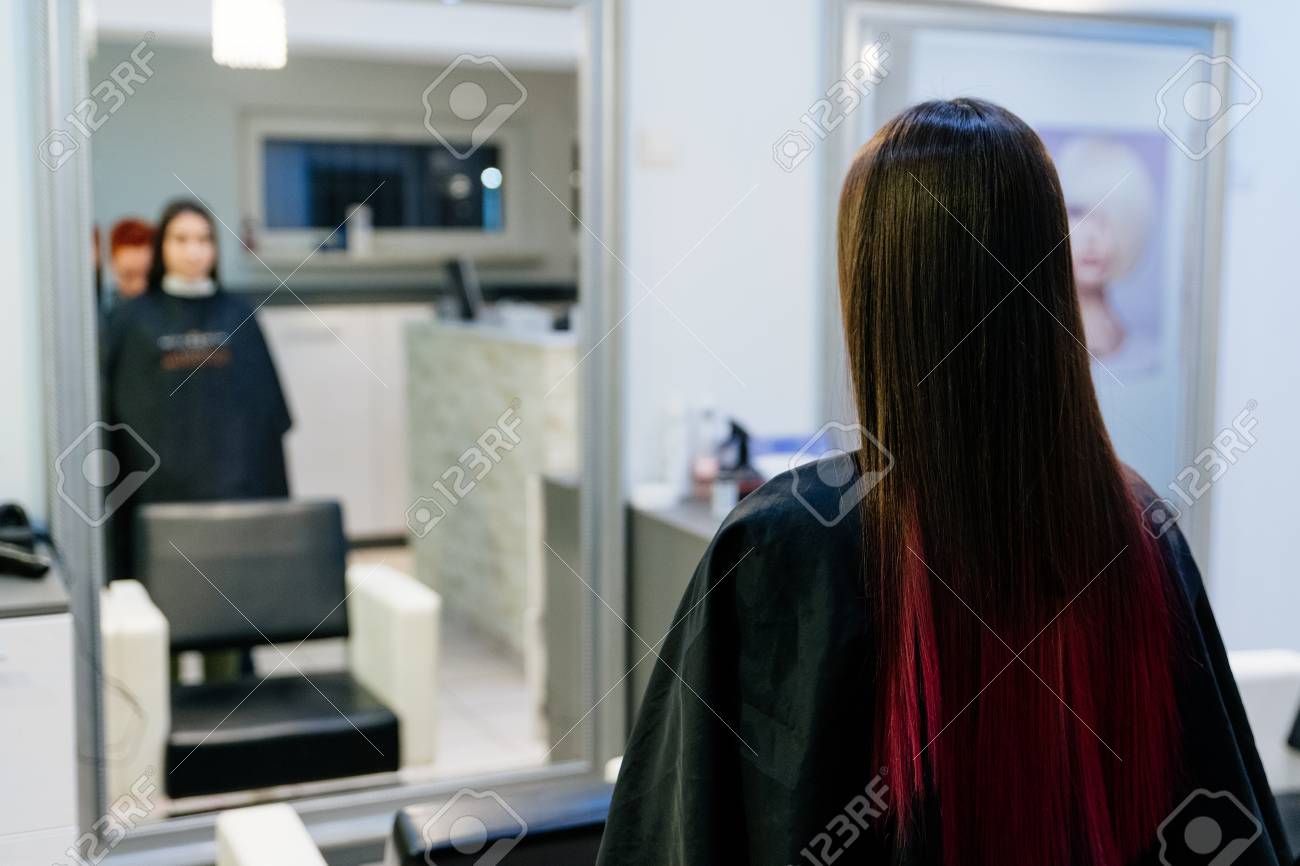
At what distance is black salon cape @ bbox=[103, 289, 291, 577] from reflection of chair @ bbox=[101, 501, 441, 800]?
4.2 inches

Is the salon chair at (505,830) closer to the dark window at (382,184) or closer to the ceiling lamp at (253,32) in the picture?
the ceiling lamp at (253,32)

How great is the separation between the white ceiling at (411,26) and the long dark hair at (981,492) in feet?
6.15

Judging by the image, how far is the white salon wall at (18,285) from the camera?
91.5 inches

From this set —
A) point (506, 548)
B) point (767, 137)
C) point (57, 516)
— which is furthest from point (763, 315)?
point (57, 516)

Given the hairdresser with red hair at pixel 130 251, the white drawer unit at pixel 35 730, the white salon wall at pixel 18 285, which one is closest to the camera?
the white drawer unit at pixel 35 730

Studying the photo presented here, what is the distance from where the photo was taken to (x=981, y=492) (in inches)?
37.9

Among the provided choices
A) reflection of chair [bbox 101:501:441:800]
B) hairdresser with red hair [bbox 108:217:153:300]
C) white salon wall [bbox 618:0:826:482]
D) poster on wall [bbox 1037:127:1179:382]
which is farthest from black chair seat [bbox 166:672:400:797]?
poster on wall [bbox 1037:127:1179:382]

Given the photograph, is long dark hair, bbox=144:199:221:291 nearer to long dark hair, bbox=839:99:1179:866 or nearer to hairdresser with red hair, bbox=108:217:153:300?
hairdresser with red hair, bbox=108:217:153:300

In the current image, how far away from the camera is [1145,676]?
3.36 feet

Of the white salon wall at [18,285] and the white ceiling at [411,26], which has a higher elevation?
the white ceiling at [411,26]

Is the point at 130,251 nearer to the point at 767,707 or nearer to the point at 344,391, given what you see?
the point at 344,391

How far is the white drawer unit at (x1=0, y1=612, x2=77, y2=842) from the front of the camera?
1998mm

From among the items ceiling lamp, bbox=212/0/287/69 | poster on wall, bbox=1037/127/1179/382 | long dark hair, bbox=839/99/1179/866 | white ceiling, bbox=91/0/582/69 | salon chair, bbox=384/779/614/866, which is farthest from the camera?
poster on wall, bbox=1037/127/1179/382

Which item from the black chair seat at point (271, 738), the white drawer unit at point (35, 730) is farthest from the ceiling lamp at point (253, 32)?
the black chair seat at point (271, 738)
